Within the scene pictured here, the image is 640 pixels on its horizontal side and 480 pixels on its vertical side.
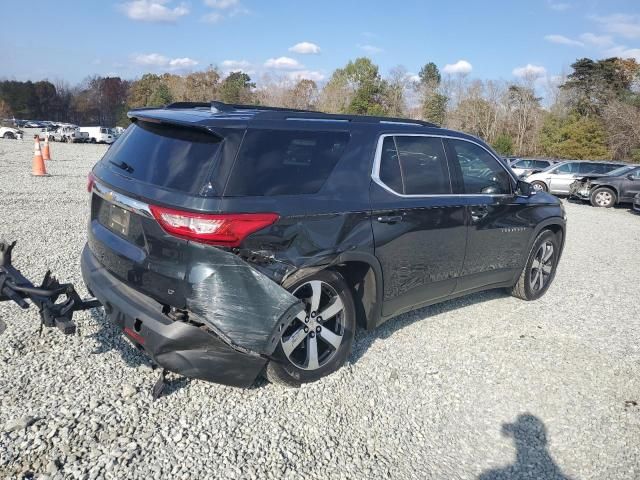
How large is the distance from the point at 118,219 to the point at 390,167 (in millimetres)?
1990

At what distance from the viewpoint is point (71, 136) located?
50.0m

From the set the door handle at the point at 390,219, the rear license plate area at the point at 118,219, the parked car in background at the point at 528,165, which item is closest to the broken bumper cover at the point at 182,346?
the rear license plate area at the point at 118,219

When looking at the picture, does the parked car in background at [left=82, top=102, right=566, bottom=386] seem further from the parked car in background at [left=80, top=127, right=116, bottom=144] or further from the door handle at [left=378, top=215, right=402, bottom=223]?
the parked car in background at [left=80, top=127, right=116, bottom=144]

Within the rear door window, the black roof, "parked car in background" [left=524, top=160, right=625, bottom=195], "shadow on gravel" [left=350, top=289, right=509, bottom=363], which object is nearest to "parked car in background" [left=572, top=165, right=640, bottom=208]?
"parked car in background" [left=524, top=160, right=625, bottom=195]

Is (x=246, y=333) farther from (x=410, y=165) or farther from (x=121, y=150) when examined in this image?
(x=410, y=165)

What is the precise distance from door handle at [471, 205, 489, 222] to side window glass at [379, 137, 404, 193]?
3.25 ft

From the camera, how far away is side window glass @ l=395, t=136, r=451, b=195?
4.03 meters

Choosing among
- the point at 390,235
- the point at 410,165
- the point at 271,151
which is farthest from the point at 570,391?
the point at 271,151

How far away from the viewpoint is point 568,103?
46.3 m

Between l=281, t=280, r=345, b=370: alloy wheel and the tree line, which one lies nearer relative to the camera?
l=281, t=280, r=345, b=370: alloy wheel

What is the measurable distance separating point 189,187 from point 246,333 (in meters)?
0.92

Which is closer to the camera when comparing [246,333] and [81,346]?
[246,333]

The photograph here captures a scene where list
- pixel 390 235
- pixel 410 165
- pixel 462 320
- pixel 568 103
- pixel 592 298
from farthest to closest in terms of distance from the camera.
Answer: pixel 568 103
pixel 592 298
pixel 462 320
pixel 410 165
pixel 390 235

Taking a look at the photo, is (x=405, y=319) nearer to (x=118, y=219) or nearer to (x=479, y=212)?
(x=479, y=212)
